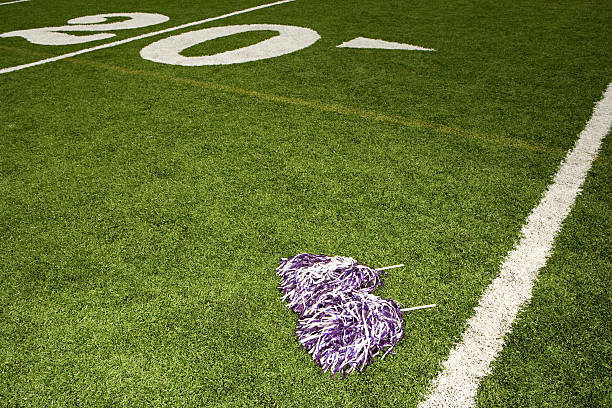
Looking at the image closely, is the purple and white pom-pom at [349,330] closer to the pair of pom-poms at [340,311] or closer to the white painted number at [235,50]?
the pair of pom-poms at [340,311]

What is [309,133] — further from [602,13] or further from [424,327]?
[602,13]

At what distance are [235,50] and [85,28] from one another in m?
2.60

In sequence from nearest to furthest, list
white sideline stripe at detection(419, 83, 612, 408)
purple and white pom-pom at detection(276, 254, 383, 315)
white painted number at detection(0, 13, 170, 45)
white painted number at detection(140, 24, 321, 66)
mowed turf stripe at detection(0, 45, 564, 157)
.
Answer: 1. white sideline stripe at detection(419, 83, 612, 408)
2. purple and white pom-pom at detection(276, 254, 383, 315)
3. mowed turf stripe at detection(0, 45, 564, 157)
4. white painted number at detection(140, 24, 321, 66)
5. white painted number at detection(0, 13, 170, 45)

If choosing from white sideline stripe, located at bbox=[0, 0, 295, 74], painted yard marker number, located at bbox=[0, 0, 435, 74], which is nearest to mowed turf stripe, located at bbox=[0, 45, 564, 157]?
painted yard marker number, located at bbox=[0, 0, 435, 74]

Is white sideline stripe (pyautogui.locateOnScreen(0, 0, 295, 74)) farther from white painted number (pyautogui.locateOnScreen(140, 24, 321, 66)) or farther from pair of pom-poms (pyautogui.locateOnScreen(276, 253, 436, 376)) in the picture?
pair of pom-poms (pyautogui.locateOnScreen(276, 253, 436, 376))

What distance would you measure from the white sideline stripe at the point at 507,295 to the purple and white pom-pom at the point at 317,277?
367mm

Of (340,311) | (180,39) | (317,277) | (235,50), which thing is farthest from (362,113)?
(180,39)

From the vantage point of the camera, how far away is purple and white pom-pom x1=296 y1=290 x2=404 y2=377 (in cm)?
142

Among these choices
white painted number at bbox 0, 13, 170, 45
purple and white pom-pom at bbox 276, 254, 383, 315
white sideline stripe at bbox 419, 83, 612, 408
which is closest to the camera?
white sideline stripe at bbox 419, 83, 612, 408

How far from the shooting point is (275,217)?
2113 mm

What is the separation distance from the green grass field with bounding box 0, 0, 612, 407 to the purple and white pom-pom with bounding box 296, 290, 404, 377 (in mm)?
40

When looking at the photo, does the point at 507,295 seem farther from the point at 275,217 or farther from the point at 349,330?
the point at 275,217

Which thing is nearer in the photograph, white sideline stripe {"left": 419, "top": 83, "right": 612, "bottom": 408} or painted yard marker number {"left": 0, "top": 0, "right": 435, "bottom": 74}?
white sideline stripe {"left": 419, "top": 83, "right": 612, "bottom": 408}

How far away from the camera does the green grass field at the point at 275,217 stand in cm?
142
